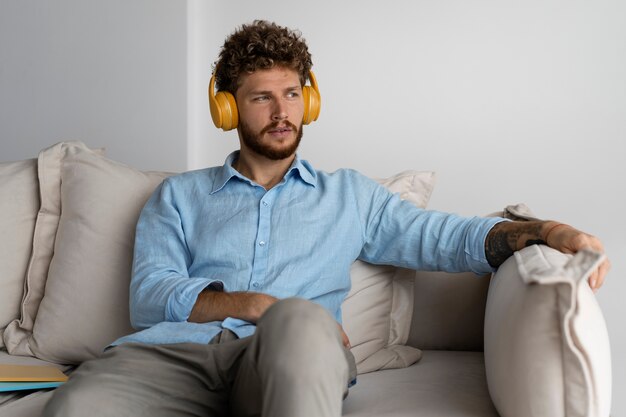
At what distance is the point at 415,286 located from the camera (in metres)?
2.13

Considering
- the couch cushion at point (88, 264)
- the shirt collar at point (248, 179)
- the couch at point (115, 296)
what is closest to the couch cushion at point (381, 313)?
the couch at point (115, 296)

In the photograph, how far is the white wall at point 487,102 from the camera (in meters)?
2.37

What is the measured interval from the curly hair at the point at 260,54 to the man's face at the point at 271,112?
21mm

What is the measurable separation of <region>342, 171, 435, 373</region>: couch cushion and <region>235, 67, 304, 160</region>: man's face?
0.98 feet

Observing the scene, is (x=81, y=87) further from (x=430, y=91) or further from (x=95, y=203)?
(x=430, y=91)

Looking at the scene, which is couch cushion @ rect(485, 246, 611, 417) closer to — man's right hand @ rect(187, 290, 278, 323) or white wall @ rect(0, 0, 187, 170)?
man's right hand @ rect(187, 290, 278, 323)

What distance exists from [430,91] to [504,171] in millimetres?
340

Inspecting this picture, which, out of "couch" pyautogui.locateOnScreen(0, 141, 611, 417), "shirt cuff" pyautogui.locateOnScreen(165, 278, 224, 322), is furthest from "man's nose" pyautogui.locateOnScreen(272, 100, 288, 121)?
"shirt cuff" pyautogui.locateOnScreen(165, 278, 224, 322)

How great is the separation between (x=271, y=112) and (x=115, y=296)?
0.61 meters

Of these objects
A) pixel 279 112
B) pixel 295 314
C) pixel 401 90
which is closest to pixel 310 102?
pixel 279 112

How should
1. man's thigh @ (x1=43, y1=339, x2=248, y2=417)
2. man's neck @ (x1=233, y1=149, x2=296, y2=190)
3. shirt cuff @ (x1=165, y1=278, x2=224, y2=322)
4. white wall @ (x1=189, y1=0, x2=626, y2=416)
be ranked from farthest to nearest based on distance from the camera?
white wall @ (x1=189, y1=0, x2=626, y2=416)
man's neck @ (x1=233, y1=149, x2=296, y2=190)
shirt cuff @ (x1=165, y1=278, x2=224, y2=322)
man's thigh @ (x1=43, y1=339, x2=248, y2=417)

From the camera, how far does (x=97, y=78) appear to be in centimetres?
295

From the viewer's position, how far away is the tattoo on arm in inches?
64.8

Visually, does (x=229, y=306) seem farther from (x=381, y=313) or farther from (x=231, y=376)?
(x=381, y=313)
